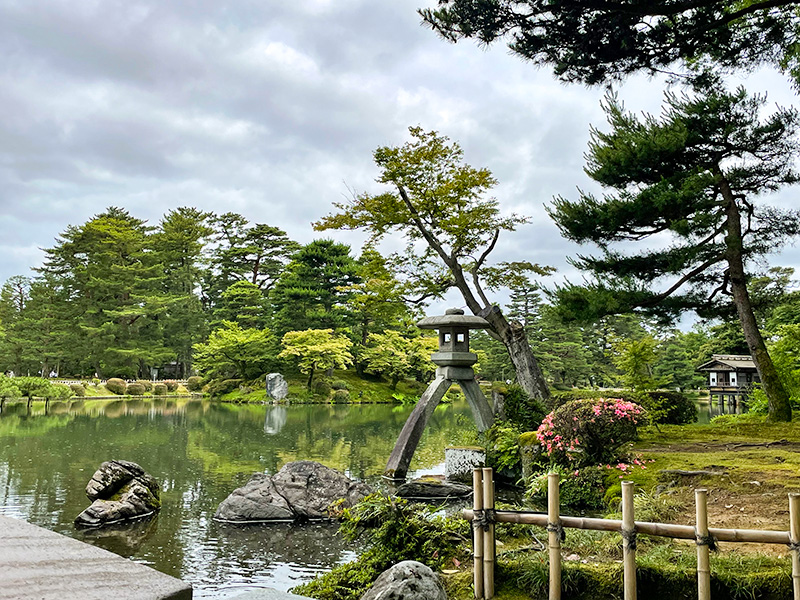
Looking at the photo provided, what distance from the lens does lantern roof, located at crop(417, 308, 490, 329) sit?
8.56 meters

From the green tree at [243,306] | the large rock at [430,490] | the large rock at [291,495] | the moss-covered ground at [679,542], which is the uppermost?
the green tree at [243,306]

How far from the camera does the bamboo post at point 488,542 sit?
3.08m

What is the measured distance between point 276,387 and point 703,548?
2249 cm

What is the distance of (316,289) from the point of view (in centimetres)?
2642

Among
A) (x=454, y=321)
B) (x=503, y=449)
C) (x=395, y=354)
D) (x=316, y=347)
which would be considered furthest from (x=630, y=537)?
(x=395, y=354)

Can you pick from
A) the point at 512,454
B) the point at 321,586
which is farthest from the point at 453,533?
the point at 512,454

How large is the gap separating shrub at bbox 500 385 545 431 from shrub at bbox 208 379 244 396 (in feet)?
64.6

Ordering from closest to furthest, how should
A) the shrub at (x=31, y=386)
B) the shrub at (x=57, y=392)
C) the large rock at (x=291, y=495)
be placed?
the large rock at (x=291, y=495)
the shrub at (x=31, y=386)
the shrub at (x=57, y=392)

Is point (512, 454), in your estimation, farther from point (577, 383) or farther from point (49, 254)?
point (49, 254)

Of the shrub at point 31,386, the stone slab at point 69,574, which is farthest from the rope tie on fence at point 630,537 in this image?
the shrub at point 31,386

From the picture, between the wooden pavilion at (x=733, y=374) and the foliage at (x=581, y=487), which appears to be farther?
the wooden pavilion at (x=733, y=374)

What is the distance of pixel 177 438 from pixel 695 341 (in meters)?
26.6

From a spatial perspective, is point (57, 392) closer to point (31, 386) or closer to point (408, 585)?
point (31, 386)

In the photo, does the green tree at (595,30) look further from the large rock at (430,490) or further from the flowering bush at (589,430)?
the large rock at (430,490)
